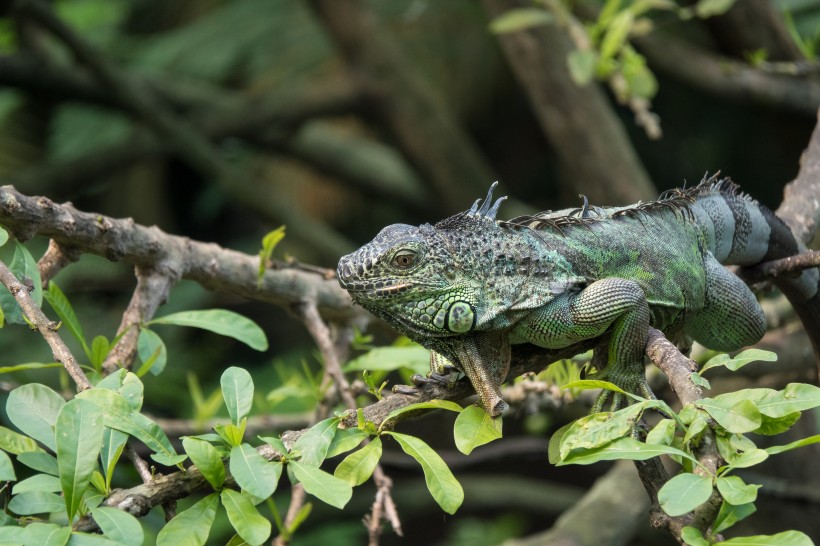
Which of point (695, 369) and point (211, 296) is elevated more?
point (211, 296)

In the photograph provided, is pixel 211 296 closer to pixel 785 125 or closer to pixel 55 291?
pixel 785 125

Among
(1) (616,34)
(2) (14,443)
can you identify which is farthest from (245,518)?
(1) (616,34)

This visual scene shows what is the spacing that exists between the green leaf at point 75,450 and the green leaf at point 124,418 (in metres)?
→ 0.10

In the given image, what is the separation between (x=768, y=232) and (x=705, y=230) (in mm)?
363

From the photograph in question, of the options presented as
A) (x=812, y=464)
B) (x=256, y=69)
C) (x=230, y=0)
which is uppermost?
(x=230, y=0)

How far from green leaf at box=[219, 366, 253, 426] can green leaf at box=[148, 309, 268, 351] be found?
762 millimetres

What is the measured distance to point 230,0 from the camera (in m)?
9.32

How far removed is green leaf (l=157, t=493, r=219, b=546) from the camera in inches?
78.2

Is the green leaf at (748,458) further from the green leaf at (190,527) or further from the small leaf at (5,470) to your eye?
the small leaf at (5,470)

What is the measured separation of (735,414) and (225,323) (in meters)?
1.77

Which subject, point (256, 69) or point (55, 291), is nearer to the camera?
point (55, 291)

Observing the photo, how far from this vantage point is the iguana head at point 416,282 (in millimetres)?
2641

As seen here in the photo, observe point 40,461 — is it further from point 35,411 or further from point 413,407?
point 413,407

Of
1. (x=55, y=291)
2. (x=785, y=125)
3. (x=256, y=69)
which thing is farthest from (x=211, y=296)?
(x=55, y=291)
